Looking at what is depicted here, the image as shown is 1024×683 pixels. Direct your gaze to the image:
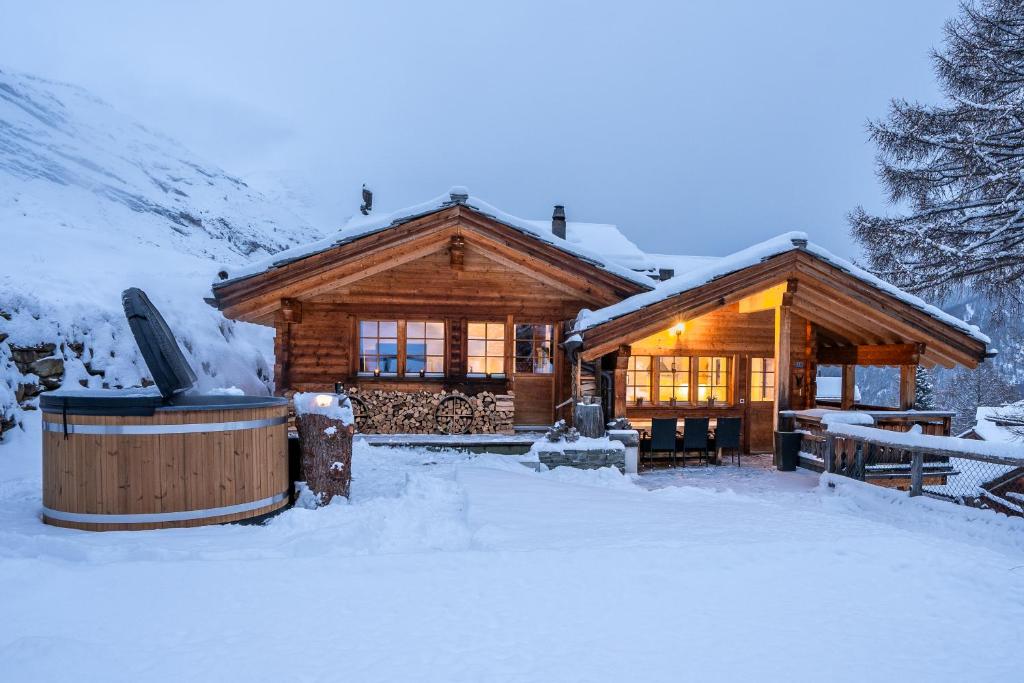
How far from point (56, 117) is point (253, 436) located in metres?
62.7

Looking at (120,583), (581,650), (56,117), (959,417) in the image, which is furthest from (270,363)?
(56,117)

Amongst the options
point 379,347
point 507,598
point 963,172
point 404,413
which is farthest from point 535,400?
point 963,172

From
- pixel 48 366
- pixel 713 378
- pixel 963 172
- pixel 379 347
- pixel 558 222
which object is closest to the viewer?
pixel 48 366

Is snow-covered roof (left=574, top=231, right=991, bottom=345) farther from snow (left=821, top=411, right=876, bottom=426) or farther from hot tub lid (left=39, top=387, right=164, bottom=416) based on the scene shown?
hot tub lid (left=39, top=387, right=164, bottom=416)

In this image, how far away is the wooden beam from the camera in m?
9.96

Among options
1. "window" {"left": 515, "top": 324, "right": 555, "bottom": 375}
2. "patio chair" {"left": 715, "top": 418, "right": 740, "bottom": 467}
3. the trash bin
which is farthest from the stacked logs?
the trash bin

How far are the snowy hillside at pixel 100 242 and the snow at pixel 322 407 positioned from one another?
246 inches

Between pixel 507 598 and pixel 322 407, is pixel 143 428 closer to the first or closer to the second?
pixel 322 407

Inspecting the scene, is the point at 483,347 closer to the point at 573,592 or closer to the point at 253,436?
the point at 253,436

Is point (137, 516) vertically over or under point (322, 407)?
under

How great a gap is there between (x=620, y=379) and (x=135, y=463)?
283 inches

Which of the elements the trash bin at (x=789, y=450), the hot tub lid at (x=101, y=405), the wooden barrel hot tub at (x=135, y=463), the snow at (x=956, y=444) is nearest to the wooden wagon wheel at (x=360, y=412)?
the wooden barrel hot tub at (x=135, y=463)

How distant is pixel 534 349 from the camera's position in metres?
11.3

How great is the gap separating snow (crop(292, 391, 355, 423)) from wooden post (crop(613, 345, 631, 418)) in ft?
17.0
